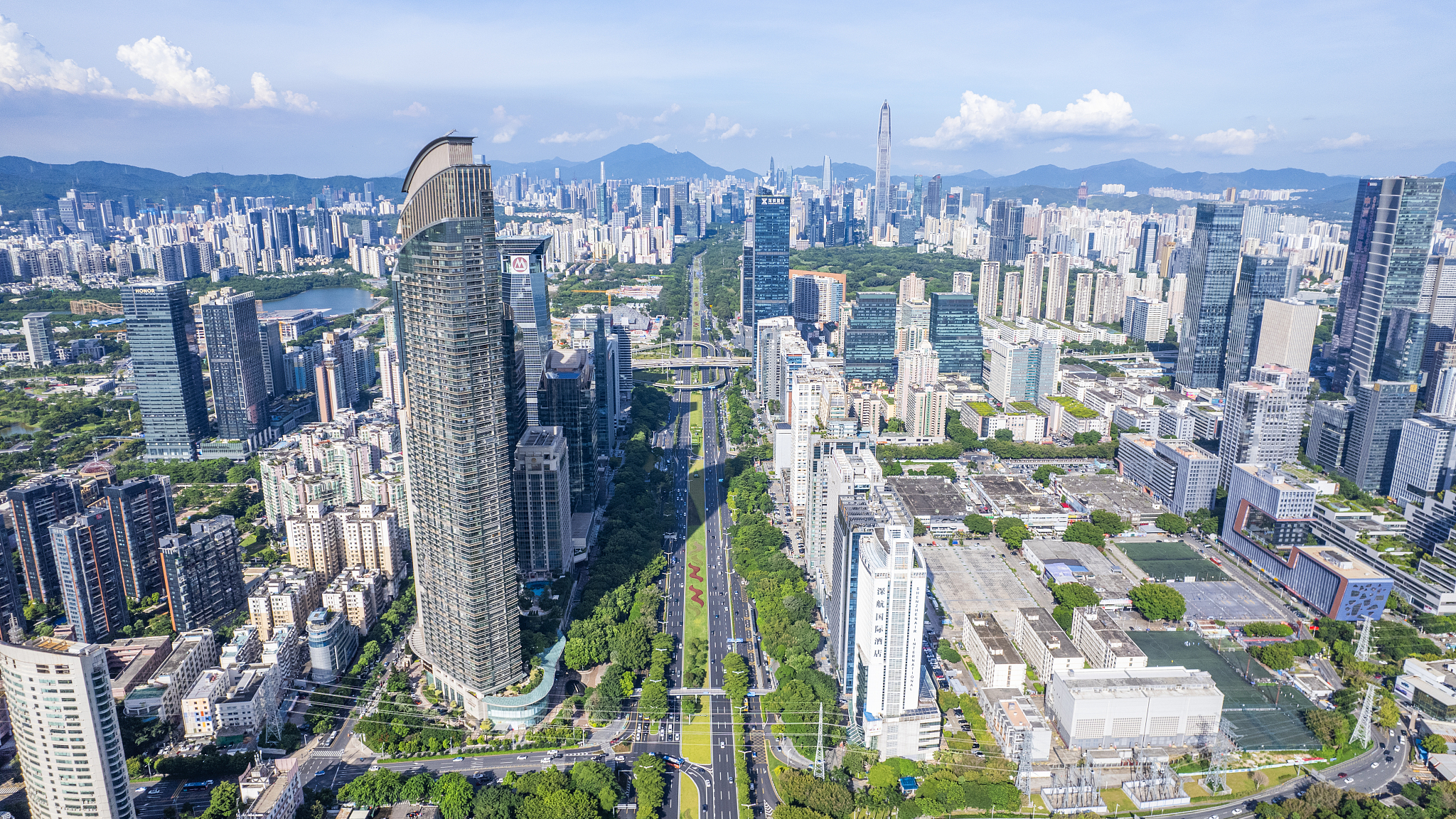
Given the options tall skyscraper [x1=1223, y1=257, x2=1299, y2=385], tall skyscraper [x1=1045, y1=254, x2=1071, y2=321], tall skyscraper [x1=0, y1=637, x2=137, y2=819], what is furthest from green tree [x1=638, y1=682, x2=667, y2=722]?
tall skyscraper [x1=1045, y1=254, x2=1071, y2=321]

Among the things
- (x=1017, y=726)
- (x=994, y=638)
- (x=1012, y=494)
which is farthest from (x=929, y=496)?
(x=1017, y=726)

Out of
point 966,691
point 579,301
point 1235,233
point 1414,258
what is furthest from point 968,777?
point 579,301

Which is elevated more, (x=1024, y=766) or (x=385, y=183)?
(x=385, y=183)

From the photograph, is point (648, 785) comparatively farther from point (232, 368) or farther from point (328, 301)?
point (328, 301)

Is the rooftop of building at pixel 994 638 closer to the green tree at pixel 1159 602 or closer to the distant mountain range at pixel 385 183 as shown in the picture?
the green tree at pixel 1159 602

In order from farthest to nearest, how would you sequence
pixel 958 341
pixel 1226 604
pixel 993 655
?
pixel 958 341 → pixel 1226 604 → pixel 993 655

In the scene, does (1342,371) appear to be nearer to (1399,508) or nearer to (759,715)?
(1399,508)

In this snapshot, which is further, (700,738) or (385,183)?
(385,183)
